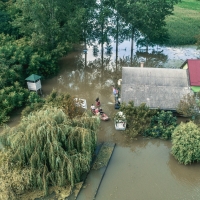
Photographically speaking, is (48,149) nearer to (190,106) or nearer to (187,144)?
(187,144)

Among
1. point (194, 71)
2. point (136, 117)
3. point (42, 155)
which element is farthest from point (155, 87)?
point (42, 155)

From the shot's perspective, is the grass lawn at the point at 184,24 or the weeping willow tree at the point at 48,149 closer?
the weeping willow tree at the point at 48,149

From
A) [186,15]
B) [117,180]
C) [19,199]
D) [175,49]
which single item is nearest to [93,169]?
[117,180]

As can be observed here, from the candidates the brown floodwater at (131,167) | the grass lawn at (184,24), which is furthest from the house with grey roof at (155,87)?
the grass lawn at (184,24)

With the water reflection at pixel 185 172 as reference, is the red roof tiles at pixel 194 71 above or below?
above

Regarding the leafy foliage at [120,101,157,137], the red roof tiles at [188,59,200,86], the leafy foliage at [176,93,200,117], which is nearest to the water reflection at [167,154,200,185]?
the leafy foliage at [120,101,157,137]

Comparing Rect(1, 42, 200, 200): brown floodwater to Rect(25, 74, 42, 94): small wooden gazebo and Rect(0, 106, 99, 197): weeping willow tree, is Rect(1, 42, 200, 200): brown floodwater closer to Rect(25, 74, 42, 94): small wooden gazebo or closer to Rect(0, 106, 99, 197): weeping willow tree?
Rect(25, 74, 42, 94): small wooden gazebo

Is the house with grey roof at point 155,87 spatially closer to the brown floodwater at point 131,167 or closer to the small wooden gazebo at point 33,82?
the brown floodwater at point 131,167

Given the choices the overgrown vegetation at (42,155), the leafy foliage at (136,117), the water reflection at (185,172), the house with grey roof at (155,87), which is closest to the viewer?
the overgrown vegetation at (42,155)
